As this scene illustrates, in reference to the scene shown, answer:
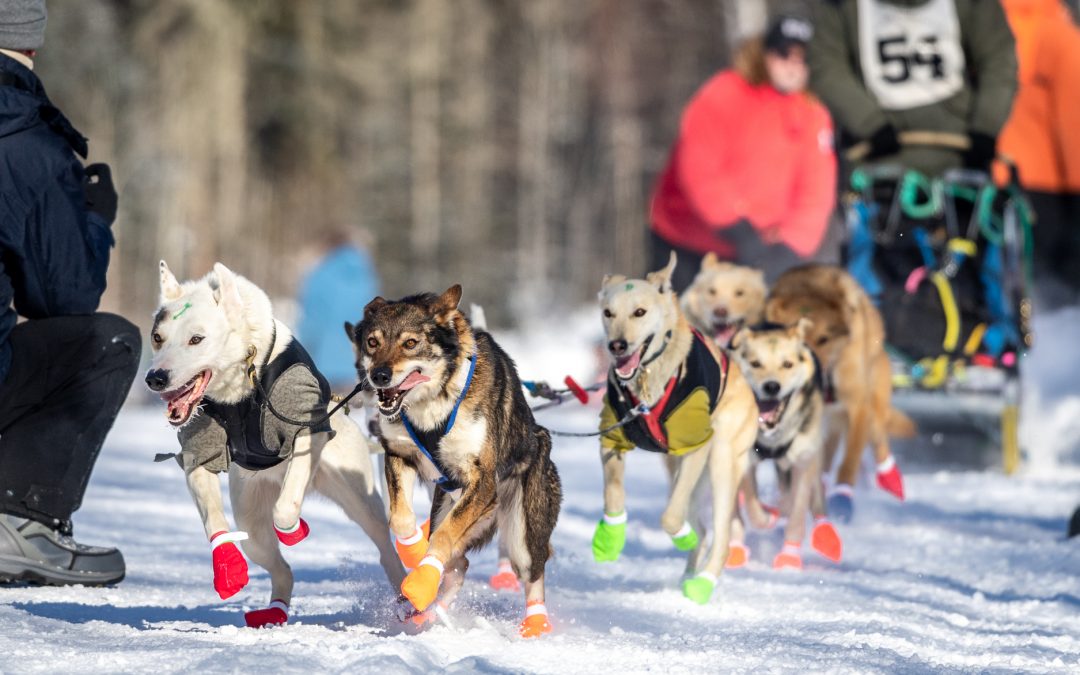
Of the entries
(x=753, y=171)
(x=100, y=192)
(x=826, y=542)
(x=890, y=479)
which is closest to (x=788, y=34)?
(x=753, y=171)

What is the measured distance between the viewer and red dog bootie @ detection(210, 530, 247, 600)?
3.64 meters

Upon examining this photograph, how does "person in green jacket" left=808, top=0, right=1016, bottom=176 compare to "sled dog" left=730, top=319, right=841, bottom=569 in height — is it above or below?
above

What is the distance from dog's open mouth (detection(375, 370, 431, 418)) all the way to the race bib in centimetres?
490

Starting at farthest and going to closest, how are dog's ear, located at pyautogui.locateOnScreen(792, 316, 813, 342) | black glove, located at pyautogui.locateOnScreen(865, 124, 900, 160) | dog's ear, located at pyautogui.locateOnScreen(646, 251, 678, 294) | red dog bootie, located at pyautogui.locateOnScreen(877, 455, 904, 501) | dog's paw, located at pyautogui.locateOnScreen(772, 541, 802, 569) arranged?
black glove, located at pyautogui.locateOnScreen(865, 124, 900, 160) → red dog bootie, located at pyautogui.locateOnScreen(877, 455, 904, 501) → dog's ear, located at pyautogui.locateOnScreen(792, 316, 813, 342) → dog's paw, located at pyautogui.locateOnScreen(772, 541, 802, 569) → dog's ear, located at pyautogui.locateOnScreen(646, 251, 678, 294)

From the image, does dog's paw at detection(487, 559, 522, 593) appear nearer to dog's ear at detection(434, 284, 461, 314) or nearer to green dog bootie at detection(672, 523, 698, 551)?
green dog bootie at detection(672, 523, 698, 551)

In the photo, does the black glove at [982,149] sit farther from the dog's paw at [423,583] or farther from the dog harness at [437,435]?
the dog's paw at [423,583]

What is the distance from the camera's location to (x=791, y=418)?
5.50m

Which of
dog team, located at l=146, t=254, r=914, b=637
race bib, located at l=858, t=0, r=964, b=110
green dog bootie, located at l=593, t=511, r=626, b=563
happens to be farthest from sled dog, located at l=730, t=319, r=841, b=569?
race bib, located at l=858, t=0, r=964, b=110

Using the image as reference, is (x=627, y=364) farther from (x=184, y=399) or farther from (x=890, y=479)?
(x=890, y=479)

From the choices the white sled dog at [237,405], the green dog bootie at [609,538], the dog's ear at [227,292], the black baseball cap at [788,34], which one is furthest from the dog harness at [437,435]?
the black baseball cap at [788,34]

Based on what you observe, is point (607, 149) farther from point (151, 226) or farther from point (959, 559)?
point (959, 559)

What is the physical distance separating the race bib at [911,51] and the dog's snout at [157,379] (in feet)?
17.3

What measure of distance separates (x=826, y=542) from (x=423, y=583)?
2.35m

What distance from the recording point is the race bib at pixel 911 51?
776cm
